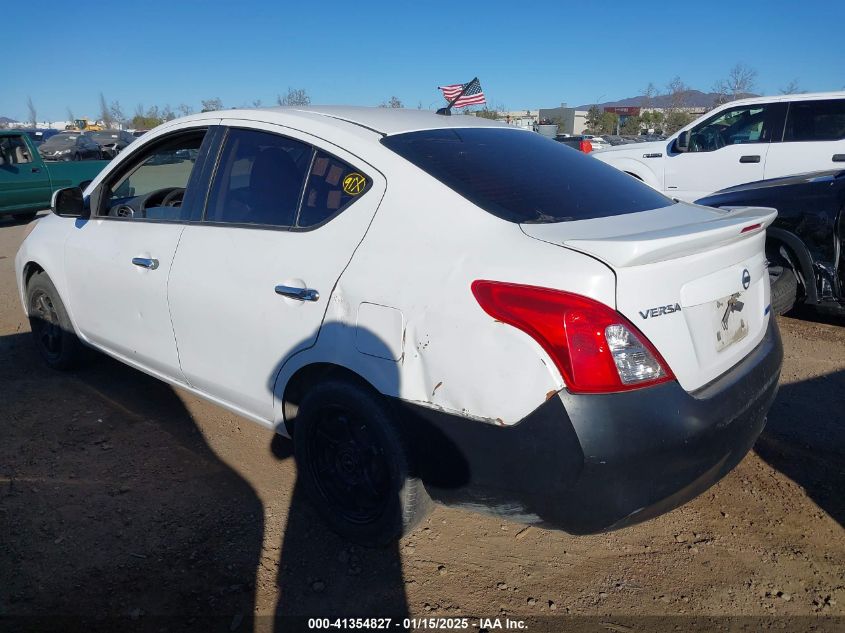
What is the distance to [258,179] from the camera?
3092 millimetres

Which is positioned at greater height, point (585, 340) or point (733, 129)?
point (733, 129)

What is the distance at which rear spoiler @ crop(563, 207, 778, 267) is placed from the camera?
2047 millimetres

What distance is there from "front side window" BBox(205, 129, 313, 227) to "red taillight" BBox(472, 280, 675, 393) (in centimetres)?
126

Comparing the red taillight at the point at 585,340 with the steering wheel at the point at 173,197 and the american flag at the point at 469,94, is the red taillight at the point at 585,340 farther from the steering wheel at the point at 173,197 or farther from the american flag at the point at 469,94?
the steering wheel at the point at 173,197

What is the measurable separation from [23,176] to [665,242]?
12813mm

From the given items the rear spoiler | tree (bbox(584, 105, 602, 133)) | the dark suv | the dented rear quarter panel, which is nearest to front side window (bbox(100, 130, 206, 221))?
the dented rear quarter panel

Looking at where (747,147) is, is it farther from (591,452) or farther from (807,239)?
(591,452)

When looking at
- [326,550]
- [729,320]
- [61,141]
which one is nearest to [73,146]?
[61,141]

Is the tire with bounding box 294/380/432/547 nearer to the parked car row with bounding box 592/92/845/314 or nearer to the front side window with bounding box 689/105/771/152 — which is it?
the parked car row with bounding box 592/92/845/314

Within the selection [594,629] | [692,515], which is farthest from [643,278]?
[692,515]

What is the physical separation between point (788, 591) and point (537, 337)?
57.6 inches

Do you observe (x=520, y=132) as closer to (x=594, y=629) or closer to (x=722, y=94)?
(x=594, y=629)

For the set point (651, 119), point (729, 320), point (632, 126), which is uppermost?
point (729, 320)

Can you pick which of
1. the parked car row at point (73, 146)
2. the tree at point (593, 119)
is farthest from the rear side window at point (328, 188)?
the tree at point (593, 119)
